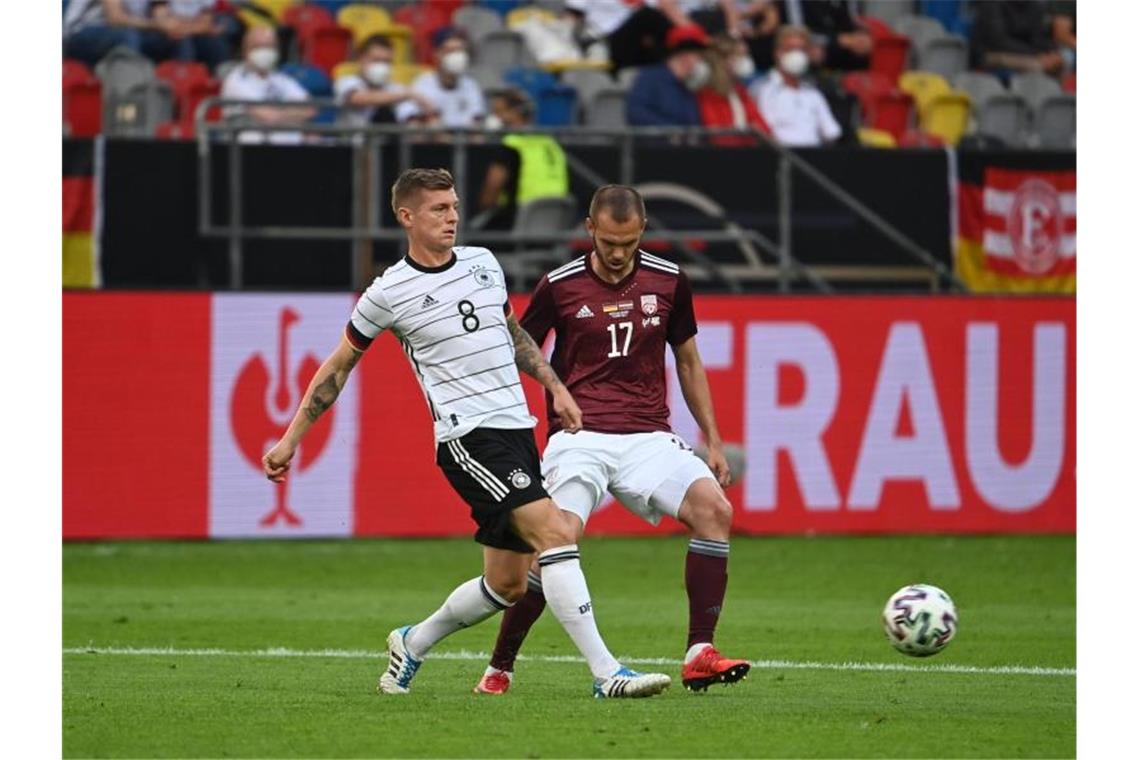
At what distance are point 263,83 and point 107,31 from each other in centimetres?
156

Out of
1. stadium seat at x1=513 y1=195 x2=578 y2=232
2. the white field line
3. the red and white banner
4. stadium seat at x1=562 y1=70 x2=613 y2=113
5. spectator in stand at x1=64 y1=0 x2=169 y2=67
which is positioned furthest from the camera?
stadium seat at x1=562 y1=70 x2=613 y2=113

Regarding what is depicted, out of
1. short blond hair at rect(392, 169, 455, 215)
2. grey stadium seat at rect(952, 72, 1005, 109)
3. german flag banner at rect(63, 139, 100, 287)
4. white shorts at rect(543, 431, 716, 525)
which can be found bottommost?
white shorts at rect(543, 431, 716, 525)

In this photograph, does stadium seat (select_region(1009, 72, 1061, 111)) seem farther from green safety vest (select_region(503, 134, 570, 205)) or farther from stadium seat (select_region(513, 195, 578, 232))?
green safety vest (select_region(503, 134, 570, 205))

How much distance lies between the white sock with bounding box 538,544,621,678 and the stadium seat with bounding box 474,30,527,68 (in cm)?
1252

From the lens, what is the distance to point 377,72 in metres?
19.1

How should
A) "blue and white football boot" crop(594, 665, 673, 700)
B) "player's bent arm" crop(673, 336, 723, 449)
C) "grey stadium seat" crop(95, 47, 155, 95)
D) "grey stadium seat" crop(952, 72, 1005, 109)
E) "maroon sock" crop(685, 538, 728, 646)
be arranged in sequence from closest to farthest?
"blue and white football boot" crop(594, 665, 673, 700) → "maroon sock" crop(685, 538, 728, 646) → "player's bent arm" crop(673, 336, 723, 449) → "grey stadium seat" crop(95, 47, 155, 95) → "grey stadium seat" crop(952, 72, 1005, 109)

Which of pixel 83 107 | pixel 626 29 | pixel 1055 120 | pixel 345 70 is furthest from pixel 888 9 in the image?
pixel 83 107

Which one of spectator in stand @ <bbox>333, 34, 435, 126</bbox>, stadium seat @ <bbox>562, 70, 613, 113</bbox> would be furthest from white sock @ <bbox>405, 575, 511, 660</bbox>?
stadium seat @ <bbox>562, 70, 613, 113</bbox>

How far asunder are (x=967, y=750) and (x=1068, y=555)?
9024 mm

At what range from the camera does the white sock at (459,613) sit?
341 inches

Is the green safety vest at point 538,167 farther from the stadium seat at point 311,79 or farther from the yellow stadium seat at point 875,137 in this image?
the yellow stadium seat at point 875,137

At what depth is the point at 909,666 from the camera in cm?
1028

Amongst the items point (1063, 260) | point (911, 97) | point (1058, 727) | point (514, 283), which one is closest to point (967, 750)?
point (1058, 727)

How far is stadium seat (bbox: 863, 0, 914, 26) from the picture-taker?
73.9 ft
